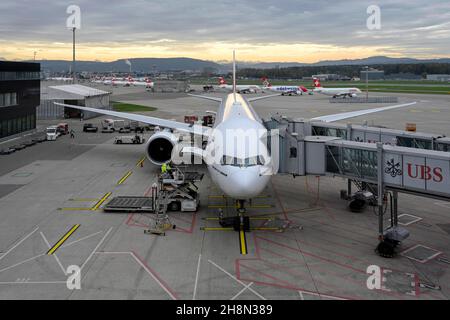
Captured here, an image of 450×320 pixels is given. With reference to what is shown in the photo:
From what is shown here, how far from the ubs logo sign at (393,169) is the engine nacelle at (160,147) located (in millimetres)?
16844

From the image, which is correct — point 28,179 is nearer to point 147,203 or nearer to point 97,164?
point 97,164

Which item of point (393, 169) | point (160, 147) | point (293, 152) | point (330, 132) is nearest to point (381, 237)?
point (393, 169)

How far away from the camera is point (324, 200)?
81.6 ft

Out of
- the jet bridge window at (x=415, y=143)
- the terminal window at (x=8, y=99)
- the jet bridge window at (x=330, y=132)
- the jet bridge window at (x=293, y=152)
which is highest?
the terminal window at (x=8, y=99)

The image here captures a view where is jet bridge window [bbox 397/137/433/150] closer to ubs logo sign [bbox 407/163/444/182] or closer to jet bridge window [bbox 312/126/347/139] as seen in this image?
jet bridge window [bbox 312/126/347/139]

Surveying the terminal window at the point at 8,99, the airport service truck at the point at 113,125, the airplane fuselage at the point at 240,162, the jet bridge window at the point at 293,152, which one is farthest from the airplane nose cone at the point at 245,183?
the airport service truck at the point at 113,125

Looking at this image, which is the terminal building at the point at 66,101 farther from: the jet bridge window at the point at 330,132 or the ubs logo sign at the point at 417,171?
the ubs logo sign at the point at 417,171

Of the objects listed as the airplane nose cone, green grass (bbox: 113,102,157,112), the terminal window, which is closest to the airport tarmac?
the airplane nose cone

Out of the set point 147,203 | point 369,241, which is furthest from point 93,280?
point 369,241

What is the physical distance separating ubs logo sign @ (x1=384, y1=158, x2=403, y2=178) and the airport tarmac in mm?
3393

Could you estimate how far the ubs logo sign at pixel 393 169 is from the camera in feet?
54.3

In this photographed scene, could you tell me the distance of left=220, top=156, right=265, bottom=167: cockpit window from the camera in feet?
57.0

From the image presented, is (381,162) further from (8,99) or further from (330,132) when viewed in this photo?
(8,99)

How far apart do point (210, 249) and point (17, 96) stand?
1577 inches
